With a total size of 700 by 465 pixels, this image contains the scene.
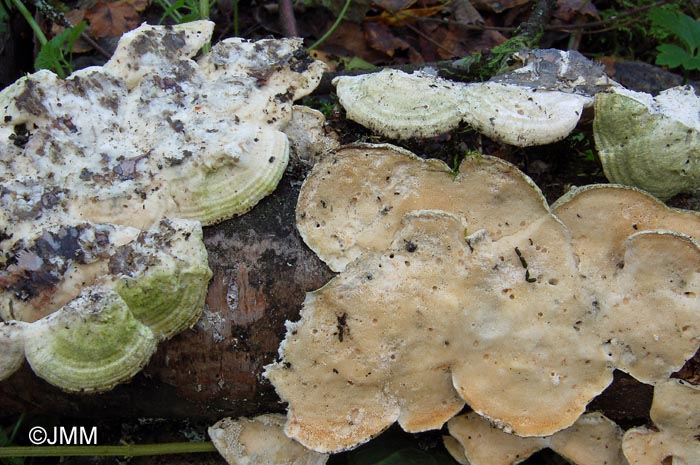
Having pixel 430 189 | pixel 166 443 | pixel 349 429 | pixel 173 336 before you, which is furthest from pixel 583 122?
pixel 166 443

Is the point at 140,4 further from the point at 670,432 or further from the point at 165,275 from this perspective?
the point at 670,432

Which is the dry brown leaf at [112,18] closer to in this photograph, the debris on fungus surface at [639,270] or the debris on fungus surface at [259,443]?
the debris on fungus surface at [259,443]

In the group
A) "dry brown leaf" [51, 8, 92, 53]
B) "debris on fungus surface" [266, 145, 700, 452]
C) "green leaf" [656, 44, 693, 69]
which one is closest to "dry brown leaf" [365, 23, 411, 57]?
"green leaf" [656, 44, 693, 69]

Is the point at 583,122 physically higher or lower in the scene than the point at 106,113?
lower

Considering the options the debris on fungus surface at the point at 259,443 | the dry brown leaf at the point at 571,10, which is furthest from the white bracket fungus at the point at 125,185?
the dry brown leaf at the point at 571,10

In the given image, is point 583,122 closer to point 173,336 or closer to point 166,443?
point 173,336

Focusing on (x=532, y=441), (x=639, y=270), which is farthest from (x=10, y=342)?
(x=639, y=270)
